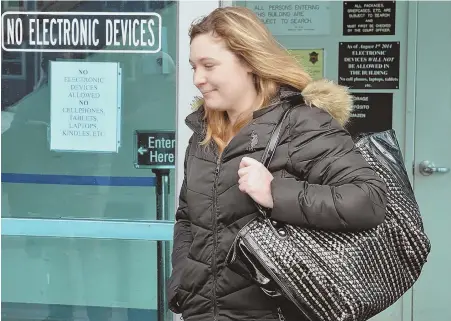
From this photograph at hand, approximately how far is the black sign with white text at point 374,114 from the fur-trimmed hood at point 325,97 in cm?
215

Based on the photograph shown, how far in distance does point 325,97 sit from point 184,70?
4.76 feet

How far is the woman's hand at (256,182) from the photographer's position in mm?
1983

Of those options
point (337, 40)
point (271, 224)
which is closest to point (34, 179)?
point (337, 40)

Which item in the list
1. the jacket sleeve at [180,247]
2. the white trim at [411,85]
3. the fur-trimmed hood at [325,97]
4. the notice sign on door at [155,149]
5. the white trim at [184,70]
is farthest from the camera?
the white trim at [411,85]

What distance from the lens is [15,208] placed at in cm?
378

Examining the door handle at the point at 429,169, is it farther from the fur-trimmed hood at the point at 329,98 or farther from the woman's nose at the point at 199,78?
the woman's nose at the point at 199,78

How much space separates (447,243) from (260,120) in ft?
8.05

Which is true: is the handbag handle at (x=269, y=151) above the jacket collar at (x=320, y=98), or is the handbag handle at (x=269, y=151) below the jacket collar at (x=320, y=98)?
below

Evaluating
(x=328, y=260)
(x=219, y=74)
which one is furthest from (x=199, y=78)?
(x=328, y=260)

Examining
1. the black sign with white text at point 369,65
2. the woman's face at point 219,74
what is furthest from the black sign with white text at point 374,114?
the woman's face at point 219,74

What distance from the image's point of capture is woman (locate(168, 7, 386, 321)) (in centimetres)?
198

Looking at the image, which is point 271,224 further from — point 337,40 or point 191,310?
point 337,40

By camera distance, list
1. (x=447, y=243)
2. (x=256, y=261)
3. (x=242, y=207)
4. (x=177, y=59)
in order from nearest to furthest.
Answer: (x=256, y=261)
(x=242, y=207)
(x=177, y=59)
(x=447, y=243)

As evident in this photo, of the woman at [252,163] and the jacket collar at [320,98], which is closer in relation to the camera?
the woman at [252,163]
